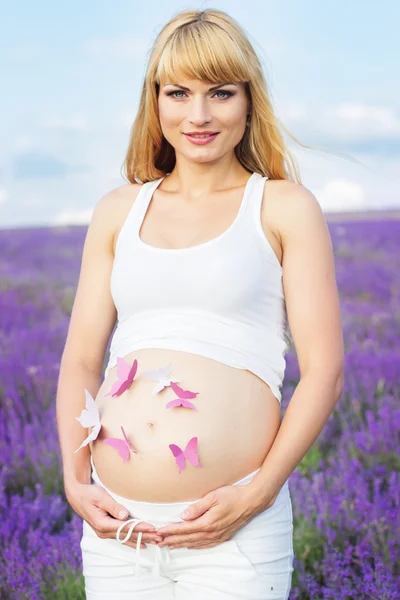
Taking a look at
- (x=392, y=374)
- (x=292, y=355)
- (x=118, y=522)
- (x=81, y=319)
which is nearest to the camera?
(x=118, y=522)

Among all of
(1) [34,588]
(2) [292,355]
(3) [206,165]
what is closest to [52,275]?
(2) [292,355]

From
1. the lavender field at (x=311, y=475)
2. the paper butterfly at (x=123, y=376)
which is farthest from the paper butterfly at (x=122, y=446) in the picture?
the lavender field at (x=311, y=475)

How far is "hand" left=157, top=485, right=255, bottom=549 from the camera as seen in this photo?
1.93m

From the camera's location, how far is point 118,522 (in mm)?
2008

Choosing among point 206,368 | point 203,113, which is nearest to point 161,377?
point 206,368

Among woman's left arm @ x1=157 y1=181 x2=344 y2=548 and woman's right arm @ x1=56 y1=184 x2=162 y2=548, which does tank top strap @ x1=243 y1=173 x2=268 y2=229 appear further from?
woman's right arm @ x1=56 y1=184 x2=162 y2=548

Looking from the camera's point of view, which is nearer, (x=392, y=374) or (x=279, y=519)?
(x=279, y=519)

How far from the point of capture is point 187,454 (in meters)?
1.98

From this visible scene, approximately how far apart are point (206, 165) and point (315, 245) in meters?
0.43

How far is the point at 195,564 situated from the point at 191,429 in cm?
32

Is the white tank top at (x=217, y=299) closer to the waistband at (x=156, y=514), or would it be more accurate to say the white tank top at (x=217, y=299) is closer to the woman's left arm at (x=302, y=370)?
the woman's left arm at (x=302, y=370)

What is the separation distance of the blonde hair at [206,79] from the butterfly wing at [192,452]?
2.72ft

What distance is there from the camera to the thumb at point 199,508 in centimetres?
195

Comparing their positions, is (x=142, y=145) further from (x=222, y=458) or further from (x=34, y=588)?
(x=34, y=588)
